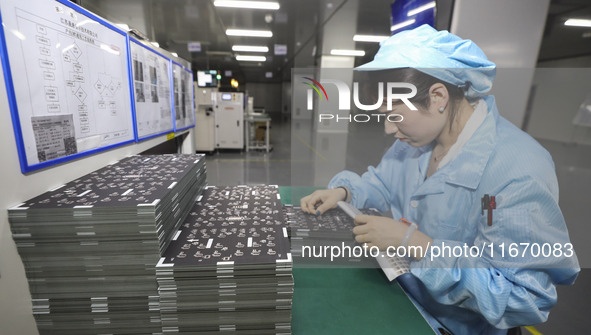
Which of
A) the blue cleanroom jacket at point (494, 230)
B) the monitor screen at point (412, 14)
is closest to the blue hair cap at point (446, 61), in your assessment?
the blue cleanroom jacket at point (494, 230)

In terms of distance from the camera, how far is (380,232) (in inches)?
40.7

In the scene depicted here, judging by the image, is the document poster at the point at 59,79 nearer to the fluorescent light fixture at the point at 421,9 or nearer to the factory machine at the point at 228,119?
the fluorescent light fixture at the point at 421,9

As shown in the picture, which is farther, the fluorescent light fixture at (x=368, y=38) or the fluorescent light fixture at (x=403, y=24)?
the fluorescent light fixture at (x=368, y=38)

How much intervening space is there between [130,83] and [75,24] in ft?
1.94

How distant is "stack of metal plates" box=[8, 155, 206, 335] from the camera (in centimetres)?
87

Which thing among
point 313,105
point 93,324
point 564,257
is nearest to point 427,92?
point 313,105

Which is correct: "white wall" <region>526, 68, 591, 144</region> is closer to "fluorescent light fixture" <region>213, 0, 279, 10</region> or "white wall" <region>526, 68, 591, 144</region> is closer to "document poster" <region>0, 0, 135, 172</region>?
"document poster" <region>0, 0, 135, 172</region>

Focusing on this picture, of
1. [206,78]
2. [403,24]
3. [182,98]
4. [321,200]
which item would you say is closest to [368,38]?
[206,78]

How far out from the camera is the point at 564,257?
777 mm

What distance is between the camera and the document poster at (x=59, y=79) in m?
0.92

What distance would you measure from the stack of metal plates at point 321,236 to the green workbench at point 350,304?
0.33 feet

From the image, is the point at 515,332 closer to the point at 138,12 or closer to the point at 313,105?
the point at 313,105

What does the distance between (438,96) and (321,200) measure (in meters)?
0.74

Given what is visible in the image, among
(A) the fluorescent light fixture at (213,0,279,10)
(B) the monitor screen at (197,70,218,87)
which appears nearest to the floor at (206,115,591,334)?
(A) the fluorescent light fixture at (213,0,279,10)
